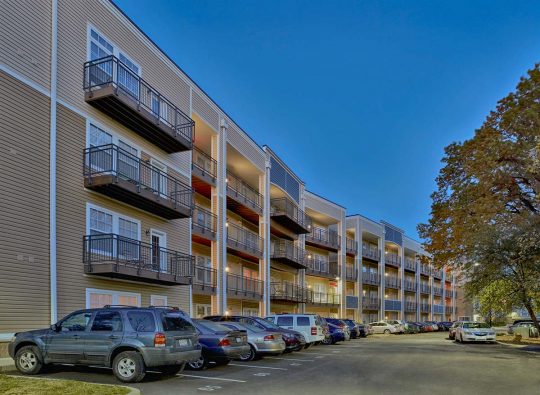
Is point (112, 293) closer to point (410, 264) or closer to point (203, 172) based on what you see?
point (203, 172)

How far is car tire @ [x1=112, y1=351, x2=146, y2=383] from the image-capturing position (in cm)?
1237

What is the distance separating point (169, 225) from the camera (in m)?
23.9

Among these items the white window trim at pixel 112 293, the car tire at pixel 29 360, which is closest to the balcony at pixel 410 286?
the white window trim at pixel 112 293

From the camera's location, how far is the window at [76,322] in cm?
1316

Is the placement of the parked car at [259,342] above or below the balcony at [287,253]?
below

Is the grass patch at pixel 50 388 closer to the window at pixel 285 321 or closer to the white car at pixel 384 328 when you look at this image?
the window at pixel 285 321

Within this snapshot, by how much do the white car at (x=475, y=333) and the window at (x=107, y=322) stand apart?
2566 cm

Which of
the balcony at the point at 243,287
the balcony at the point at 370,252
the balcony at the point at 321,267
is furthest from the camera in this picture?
the balcony at the point at 370,252

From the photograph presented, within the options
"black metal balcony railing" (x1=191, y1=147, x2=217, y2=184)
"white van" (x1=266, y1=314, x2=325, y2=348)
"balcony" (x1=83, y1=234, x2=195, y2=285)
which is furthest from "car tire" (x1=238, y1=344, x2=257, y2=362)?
"black metal balcony railing" (x1=191, y1=147, x2=217, y2=184)

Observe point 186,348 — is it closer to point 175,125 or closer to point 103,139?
point 103,139

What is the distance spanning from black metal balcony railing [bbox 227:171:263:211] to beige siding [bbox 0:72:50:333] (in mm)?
15325

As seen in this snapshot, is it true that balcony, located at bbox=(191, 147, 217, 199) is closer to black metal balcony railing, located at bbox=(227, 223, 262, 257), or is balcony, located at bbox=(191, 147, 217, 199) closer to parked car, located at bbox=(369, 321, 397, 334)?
black metal balcony railing, located at bbox=(227, 223, 262, 257)

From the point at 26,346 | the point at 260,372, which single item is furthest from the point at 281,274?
the point at 26,346

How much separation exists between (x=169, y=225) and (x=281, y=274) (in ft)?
67.9
